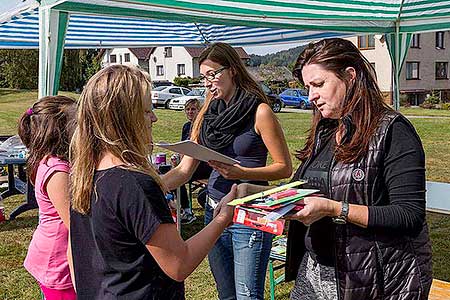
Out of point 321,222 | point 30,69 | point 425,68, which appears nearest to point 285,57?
point 425,68

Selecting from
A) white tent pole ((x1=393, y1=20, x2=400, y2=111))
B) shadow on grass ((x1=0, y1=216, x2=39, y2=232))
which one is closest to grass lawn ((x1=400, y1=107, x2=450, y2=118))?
white tent pole ((x1=393, y1=20, x2=400, y2=111))

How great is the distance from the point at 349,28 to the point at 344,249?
156 inches

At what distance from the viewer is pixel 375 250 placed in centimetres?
174

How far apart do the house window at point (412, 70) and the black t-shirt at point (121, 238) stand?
116ft

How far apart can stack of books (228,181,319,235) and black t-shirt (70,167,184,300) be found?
28cm

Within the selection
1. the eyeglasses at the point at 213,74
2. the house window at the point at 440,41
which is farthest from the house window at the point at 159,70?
the eyeglasses at the point at 213,74

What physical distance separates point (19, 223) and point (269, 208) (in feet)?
17.9

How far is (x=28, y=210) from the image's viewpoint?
22.6 feet

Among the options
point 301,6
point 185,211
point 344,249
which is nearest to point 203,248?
point 344,249

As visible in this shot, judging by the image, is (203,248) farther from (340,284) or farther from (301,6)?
(301,6)

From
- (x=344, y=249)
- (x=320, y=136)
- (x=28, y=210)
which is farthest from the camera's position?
(x=28, y=210)

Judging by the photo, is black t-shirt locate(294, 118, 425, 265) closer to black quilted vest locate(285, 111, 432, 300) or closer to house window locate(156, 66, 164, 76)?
black quilted vest locate(285, 111, 432, 300)

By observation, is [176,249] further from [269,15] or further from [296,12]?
[296,12]

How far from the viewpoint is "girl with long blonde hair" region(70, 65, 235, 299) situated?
1.49 m
